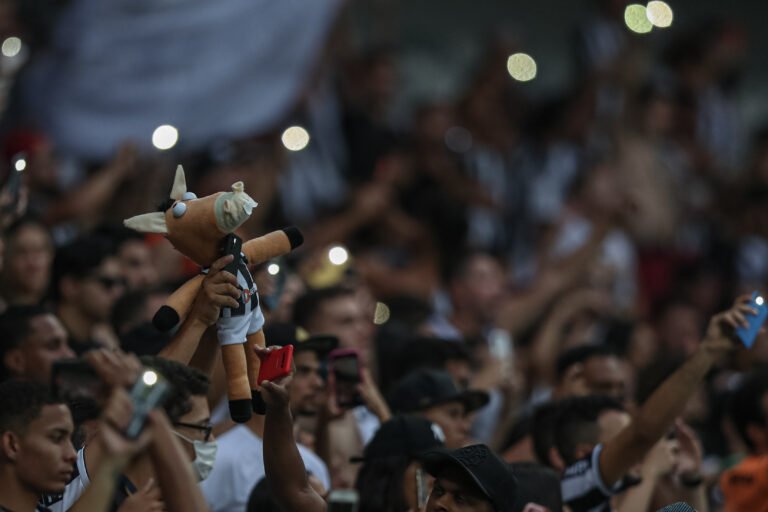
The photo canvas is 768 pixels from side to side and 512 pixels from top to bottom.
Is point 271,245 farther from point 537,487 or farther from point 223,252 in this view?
point 537,487

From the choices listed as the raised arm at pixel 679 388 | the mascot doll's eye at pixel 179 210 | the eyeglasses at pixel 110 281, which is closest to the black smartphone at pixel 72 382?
the mascot doll's eye at pixel 179 210

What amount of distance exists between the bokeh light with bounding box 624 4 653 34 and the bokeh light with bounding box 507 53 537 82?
954mm

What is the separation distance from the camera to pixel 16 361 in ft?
22.1

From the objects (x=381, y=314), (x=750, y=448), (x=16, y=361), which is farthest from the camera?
(x=381, y=314)

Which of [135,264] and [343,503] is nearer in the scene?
[343,503]

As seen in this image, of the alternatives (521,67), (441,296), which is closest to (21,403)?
(441,296)

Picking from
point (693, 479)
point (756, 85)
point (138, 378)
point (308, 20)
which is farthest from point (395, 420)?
point (756, 85)

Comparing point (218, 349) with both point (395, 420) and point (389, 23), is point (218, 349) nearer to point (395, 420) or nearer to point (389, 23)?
point (395, 420)

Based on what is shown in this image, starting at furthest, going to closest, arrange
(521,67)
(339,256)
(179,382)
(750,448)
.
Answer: (521,67) → (339,256) → (750,448) → (179,382)

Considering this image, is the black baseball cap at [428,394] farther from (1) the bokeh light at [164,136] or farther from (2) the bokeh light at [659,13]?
(2) the bokeh light at [659,13]

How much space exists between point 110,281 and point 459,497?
10.8 feet

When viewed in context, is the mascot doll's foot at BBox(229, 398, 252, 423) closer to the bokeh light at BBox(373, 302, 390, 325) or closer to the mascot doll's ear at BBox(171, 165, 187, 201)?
the mascot doll's ear at BBox(171, 165, 187, 201)

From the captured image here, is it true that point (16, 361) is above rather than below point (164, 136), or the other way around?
below

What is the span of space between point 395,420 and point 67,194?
3594 millimetres
